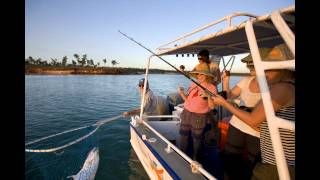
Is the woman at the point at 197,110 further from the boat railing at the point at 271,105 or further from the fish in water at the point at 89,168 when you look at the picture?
the fish in water at the point at 89,168

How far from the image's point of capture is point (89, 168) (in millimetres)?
5672

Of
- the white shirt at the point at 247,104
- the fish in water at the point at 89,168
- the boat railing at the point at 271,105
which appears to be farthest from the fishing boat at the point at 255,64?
the fish in water at the point at 89,168

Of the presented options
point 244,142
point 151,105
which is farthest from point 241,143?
point 151,105

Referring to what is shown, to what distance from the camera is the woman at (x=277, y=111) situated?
1.78 metres

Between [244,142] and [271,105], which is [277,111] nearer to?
[271,105]

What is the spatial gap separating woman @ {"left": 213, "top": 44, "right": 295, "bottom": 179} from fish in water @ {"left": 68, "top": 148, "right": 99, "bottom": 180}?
4.42 m

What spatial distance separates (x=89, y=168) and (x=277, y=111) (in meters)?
5.15

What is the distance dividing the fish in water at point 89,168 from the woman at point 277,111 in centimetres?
442
